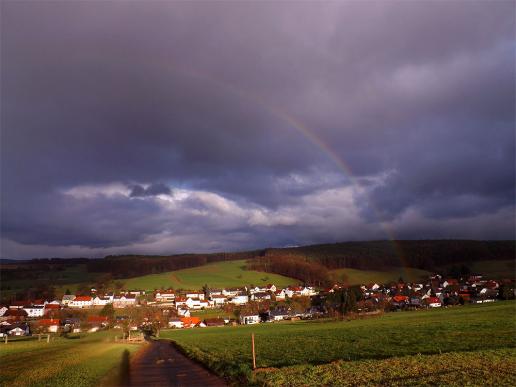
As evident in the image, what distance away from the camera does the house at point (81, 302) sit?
5694 inches

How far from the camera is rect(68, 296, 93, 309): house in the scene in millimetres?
144625

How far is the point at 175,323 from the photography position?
116188mm

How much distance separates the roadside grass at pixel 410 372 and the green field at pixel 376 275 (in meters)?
150

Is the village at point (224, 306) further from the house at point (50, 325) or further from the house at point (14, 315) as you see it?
the house at point (50, 325)

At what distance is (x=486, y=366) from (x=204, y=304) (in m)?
145

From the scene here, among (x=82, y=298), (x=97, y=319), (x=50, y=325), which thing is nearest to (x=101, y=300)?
(x=82, y=298)

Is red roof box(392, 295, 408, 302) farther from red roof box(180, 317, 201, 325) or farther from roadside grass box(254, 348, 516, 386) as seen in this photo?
roadside grass box(254, 348, 516, 386)

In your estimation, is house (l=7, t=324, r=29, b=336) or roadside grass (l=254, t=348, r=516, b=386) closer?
roadside grass (l=254, t=348, r=516, b=386)

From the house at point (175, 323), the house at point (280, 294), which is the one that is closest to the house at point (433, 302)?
the house at point (280, 294)

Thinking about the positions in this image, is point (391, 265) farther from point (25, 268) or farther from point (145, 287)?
point (25, 268)

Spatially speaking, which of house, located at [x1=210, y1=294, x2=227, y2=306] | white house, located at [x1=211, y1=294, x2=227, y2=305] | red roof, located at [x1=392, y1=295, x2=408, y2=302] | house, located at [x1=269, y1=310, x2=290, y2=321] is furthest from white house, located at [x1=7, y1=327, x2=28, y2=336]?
red roof, located at [x1=392, y1=295, x2=408, y2=302]

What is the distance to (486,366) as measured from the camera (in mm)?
19391

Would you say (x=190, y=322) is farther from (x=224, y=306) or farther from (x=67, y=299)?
(x=67, y=299)

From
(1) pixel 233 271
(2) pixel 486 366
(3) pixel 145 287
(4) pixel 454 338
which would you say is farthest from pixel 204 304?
(2) pixel 486 366
